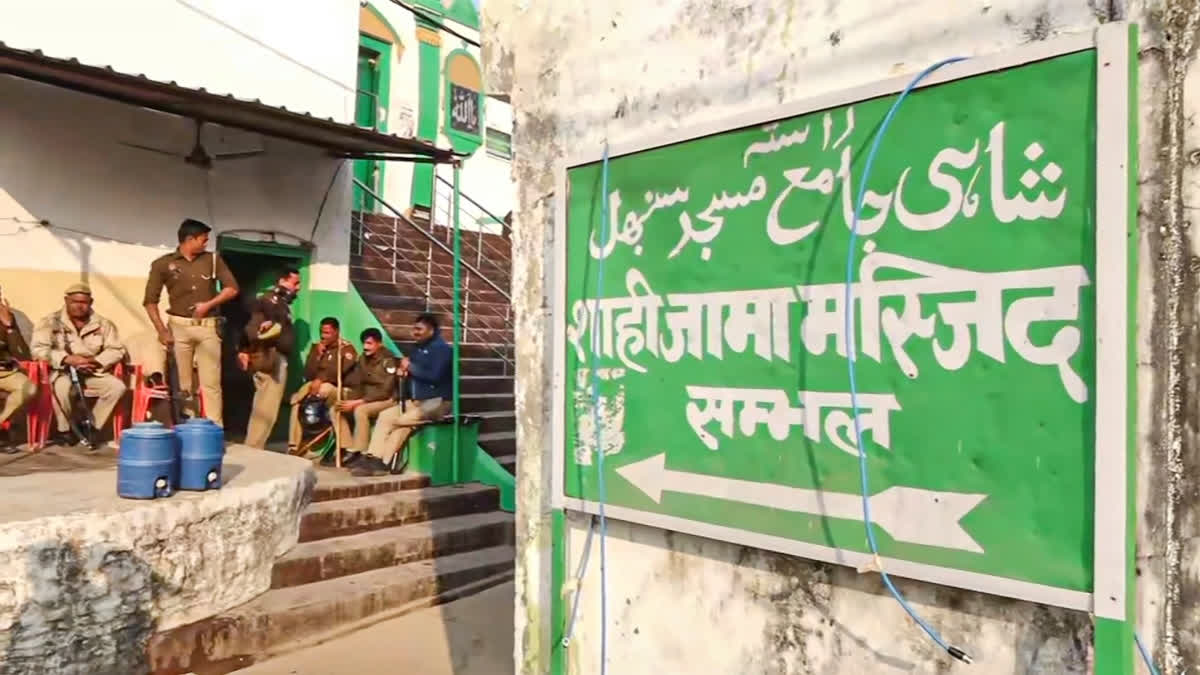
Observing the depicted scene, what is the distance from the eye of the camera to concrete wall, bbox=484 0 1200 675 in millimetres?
1989

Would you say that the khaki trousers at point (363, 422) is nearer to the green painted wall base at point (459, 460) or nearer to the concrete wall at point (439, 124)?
the green painted wall base at point (459, 460)

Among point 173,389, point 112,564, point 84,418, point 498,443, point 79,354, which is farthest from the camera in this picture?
point 498,443

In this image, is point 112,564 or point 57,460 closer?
point 112,564

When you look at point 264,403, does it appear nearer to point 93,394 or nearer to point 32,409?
point 93,394

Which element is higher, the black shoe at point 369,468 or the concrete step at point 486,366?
the concrete step at point 486,366

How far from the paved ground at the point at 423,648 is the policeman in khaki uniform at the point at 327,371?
2768 mm

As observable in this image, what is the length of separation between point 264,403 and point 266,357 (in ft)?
1.45

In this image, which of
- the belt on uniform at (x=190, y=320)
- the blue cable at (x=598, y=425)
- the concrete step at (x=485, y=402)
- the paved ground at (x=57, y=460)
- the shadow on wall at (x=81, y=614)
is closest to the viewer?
the blue cable at (x=598, y=425)

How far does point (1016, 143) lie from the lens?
2.14 m

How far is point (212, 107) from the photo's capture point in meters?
7.55

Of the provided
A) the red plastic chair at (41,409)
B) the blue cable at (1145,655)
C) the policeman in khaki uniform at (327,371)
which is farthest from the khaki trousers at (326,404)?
the blue cable at (1145,655)

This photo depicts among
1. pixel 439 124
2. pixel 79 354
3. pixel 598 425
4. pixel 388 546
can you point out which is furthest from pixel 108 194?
pixel 439 124

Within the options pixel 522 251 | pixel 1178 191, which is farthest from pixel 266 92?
pixel 1178 191

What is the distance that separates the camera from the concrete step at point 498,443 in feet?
30.4
